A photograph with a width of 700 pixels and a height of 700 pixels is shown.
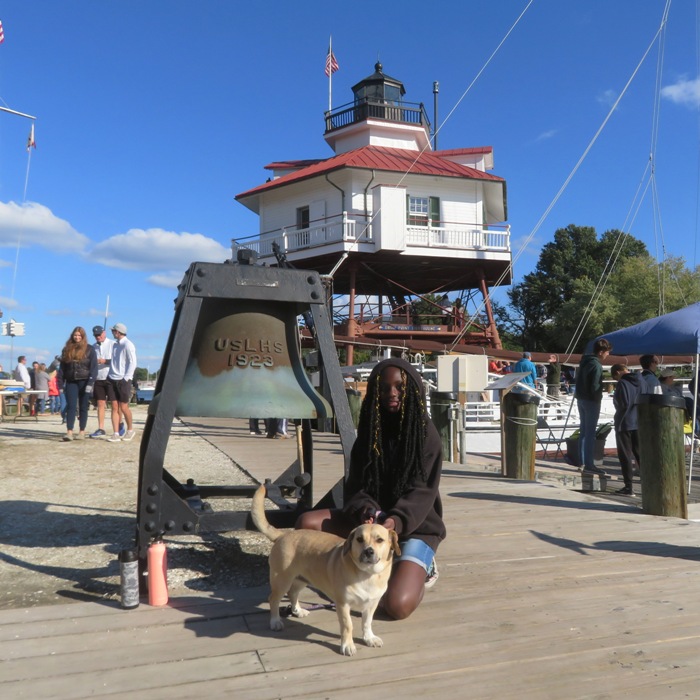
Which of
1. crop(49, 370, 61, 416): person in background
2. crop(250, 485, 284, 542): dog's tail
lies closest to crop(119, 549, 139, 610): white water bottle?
crop(250, 485, 284, 542): dog's tail

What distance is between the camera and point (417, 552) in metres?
3.68

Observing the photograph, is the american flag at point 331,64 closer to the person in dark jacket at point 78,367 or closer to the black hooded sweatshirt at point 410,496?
the person in dark jacket at point 78,367

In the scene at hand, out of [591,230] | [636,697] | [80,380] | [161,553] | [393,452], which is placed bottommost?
[636,697]

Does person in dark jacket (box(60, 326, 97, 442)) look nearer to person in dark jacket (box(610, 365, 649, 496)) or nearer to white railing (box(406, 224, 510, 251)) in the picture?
person in dark jacket (box(610, 365, 649, 496))

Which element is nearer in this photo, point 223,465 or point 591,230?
point 223,465

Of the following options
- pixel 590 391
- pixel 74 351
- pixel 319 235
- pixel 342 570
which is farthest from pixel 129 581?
pixel 319 235

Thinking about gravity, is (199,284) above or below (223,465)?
above

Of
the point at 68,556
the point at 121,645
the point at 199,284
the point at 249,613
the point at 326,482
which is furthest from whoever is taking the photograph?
the point at 326,482

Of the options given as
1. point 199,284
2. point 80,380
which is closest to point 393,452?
point 199,284

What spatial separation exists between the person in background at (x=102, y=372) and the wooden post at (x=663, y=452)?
328 inches

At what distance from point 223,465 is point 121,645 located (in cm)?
611

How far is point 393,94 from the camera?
117ft

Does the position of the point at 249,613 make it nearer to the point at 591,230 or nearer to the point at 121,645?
the point at 121,645

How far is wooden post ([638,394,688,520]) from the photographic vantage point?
5.86 m
